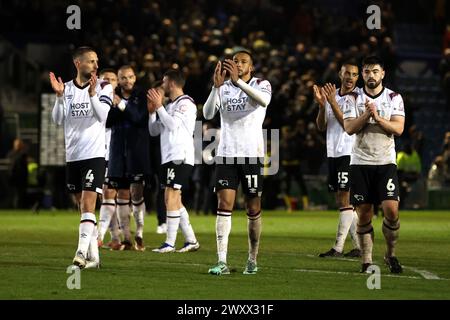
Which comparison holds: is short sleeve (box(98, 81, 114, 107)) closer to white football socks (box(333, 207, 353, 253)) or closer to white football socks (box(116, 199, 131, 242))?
white football socks (box(116, 199, 131, 242))

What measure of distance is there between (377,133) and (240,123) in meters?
1.61

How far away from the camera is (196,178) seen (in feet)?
98.8

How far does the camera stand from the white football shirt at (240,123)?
13.6m

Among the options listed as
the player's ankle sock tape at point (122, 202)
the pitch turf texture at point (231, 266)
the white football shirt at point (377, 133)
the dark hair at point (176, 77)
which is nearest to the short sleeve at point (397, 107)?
the white football shirt at point (377, 133)

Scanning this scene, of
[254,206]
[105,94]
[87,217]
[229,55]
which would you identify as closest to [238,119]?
[254,206]

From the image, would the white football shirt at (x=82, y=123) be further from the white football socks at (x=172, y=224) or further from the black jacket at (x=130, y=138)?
the black jacket at (x=130, y=138)

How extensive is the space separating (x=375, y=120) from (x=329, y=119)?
12.6ft

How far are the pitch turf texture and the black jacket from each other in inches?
50.4

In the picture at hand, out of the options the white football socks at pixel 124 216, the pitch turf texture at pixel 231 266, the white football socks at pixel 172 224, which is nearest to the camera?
the pitch turf texture at pixel 231 266

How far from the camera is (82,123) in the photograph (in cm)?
1383

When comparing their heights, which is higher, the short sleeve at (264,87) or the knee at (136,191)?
the short sleeve at (264,87)

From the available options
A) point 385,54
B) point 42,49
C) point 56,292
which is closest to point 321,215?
point 385,54

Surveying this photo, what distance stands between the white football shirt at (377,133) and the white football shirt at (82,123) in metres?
2.92
